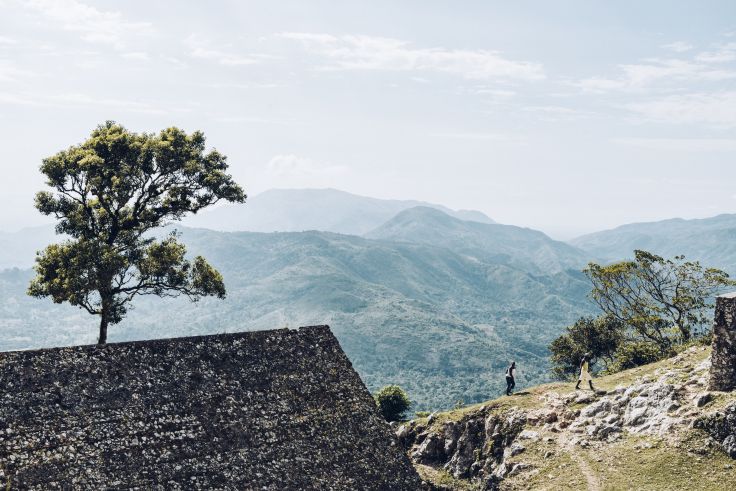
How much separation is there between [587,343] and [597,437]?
4027 cm

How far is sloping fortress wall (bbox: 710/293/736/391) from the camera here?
3253 cm

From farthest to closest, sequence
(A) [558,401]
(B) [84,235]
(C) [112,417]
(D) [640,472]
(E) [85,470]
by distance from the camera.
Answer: (B) [84,235] < (A) [558,401] < (D) [640,472] < (C) [112,417] < (E) [85,470]

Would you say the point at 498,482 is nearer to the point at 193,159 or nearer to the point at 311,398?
the point at 311,398

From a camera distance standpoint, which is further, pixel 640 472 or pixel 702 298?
pixel 702 298

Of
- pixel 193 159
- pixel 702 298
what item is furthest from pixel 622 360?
pixel 193 159

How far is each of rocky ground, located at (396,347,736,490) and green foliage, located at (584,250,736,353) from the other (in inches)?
1098

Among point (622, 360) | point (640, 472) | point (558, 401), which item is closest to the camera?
point (640, 472)

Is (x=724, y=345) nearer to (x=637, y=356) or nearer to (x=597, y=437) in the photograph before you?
(x=597, y=437)

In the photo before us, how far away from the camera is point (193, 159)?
45.7m

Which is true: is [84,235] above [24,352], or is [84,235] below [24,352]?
above

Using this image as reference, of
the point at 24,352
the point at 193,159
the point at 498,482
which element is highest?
the point at 193,159

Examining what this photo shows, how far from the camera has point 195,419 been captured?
28.4 meters

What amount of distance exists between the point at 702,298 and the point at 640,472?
44144 mm

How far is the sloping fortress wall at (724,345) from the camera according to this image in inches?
1281
